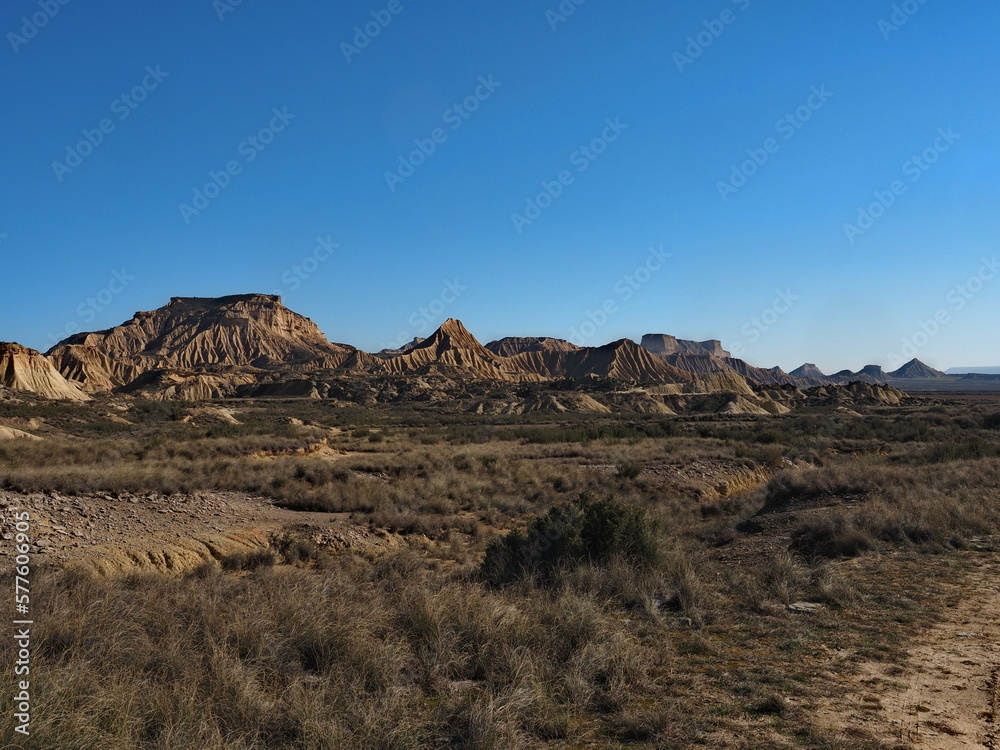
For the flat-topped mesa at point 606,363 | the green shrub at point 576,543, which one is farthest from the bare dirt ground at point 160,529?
the flat-topped mesa at point 606,363

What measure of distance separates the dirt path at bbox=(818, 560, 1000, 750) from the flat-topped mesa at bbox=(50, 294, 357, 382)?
154268mm

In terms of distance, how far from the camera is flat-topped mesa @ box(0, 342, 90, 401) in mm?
61219

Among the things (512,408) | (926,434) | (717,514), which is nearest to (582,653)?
(717,514)

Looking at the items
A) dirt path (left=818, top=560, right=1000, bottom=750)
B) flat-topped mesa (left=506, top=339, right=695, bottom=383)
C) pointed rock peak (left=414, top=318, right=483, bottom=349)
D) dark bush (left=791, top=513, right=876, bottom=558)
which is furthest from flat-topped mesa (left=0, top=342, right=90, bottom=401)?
flat-topped mesa (left=506, top=339, right=695, bottom=383)

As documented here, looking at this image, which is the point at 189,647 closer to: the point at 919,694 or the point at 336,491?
the point at 919,694

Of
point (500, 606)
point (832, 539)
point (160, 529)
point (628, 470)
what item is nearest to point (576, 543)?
point (500, 606)

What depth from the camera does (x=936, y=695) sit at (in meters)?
4.73

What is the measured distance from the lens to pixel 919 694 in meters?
4.74

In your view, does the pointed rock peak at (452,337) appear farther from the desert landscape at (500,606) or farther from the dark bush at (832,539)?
the dark bush at (832,539)

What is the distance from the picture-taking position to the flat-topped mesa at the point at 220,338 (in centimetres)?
15450

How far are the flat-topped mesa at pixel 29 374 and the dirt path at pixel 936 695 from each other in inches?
2854

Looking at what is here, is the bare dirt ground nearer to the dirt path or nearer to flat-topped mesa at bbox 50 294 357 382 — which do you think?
the dirt path

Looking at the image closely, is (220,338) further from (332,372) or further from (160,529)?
(160,529)

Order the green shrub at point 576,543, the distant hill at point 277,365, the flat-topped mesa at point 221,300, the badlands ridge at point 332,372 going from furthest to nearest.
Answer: the flat-topped mesa at point 221,300, the distant hill at point 277,365, the badlands ridge at point 332,372, the green shrub at point 576,543
